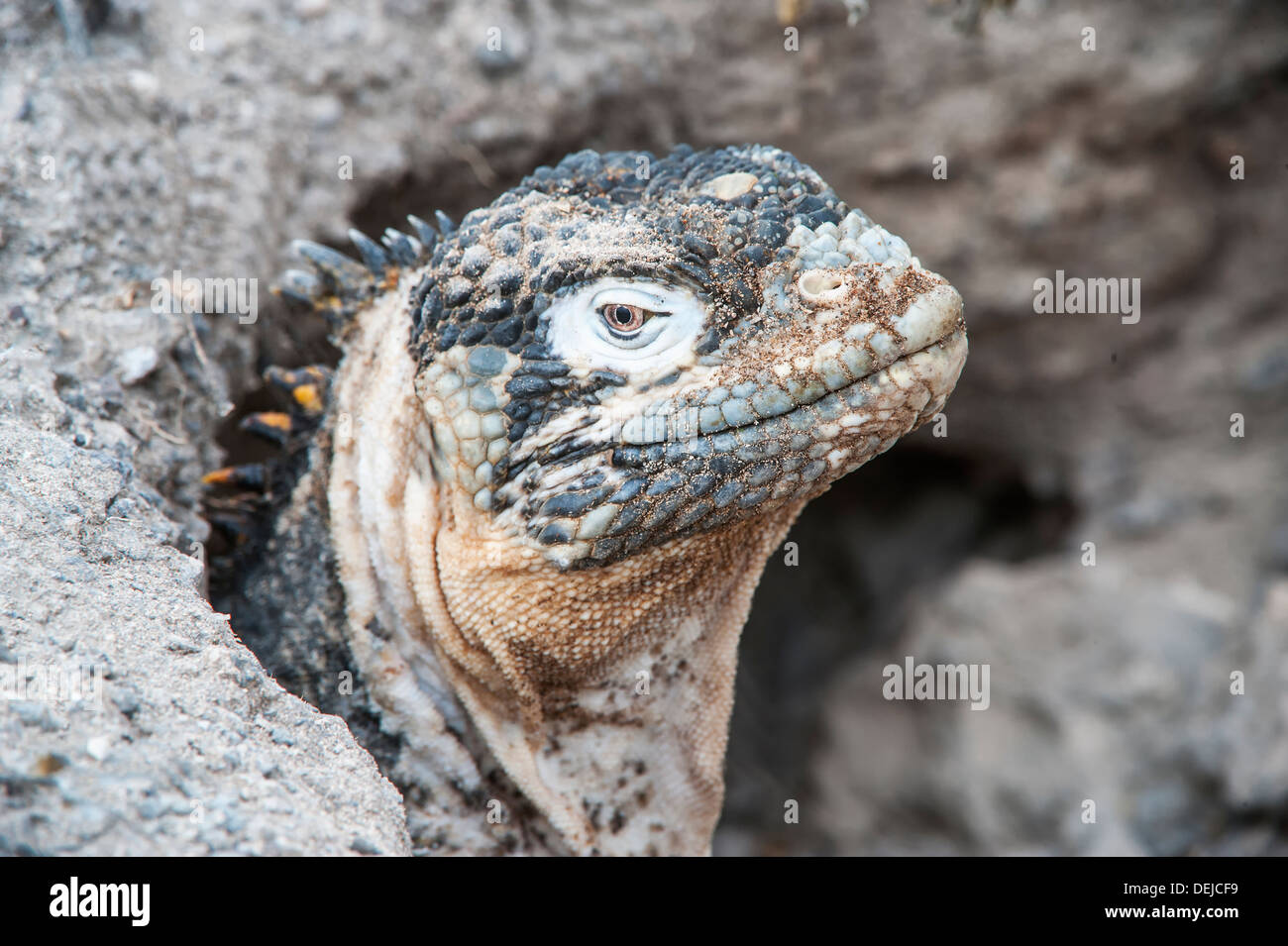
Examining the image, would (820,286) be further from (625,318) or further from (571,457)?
(571,457)

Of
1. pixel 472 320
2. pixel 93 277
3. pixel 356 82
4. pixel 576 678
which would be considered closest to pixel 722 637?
pixel 576 678

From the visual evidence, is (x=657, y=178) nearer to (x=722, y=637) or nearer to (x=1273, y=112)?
(x=722, y=637)

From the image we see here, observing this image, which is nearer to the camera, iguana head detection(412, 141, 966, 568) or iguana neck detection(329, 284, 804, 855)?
iguana head detection(412, 141, 966, 568)

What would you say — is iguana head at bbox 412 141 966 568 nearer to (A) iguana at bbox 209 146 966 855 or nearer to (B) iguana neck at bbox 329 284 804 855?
(A) iguana at bbox 209 146 966 855

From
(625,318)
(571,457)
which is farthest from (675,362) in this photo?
(571,457)

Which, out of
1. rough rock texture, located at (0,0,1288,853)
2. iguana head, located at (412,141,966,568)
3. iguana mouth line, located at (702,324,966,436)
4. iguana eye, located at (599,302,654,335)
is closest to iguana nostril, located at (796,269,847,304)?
iguana head, located at (412,141,966,568)

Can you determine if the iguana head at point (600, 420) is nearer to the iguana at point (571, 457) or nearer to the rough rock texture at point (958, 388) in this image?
the iguana at point (571, 457)
